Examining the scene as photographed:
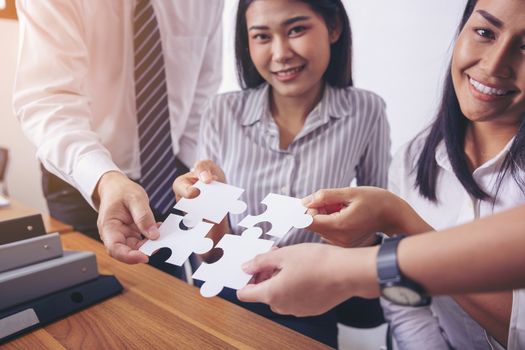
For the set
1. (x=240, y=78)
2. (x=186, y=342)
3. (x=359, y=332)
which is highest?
(x=240, y=78)

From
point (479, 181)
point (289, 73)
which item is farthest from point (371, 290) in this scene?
point (289, 73)

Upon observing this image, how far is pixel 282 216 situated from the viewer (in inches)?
23.7

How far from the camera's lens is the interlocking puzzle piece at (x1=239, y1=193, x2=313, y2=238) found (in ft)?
1.91

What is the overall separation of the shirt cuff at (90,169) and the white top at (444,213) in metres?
0.58

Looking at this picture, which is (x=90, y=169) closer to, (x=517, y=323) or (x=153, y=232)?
(x=153, y=232)

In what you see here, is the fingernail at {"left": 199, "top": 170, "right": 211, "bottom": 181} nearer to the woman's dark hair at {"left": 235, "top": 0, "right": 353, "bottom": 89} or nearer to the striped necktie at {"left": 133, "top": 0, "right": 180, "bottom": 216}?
the striped necktie at {"left": 133, "top": 0, "right": 180, "bottom": 216}

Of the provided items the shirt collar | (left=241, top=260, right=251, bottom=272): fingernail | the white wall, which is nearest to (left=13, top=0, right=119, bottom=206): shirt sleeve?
the shirt collar

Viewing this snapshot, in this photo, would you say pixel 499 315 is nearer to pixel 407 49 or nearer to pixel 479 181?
pixel 479 181

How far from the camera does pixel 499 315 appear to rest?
24.6 inches

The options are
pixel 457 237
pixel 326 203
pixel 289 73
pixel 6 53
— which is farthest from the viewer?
pixel 6 53

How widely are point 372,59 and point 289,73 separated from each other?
0.65ft

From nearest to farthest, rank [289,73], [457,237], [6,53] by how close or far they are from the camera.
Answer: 1. [457,237]
2. [289,73]
3. [6,53]

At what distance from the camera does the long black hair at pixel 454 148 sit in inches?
23.2

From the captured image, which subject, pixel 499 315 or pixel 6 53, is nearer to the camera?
pixel 499 315
